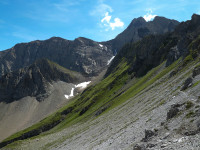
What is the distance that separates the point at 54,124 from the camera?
161 m

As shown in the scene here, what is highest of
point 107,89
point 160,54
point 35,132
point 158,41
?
point 158,41

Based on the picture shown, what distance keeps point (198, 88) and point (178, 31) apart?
137 meters

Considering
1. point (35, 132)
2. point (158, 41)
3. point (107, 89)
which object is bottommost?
point (35, 132)

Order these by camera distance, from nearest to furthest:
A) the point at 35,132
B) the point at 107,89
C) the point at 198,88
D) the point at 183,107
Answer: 1. the point at 183,107
2. the point at 198,88
3. the point at 107,89
4. the point at 35,132

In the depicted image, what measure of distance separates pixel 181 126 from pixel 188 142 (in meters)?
3.98

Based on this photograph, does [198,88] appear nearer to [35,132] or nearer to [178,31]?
[178,31]

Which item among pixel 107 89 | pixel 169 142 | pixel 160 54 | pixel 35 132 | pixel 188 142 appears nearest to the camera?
pixel 188 142

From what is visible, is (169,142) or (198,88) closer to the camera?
(169,142)

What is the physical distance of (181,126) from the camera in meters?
20.8

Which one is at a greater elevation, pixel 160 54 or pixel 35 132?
pixel 160 54

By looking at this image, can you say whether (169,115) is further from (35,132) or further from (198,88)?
(35,132)

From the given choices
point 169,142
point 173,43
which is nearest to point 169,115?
point 169,142

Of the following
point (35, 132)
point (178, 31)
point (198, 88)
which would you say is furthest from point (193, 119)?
point (35, 132)

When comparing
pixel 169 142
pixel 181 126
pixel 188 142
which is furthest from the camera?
pixel 181 126
